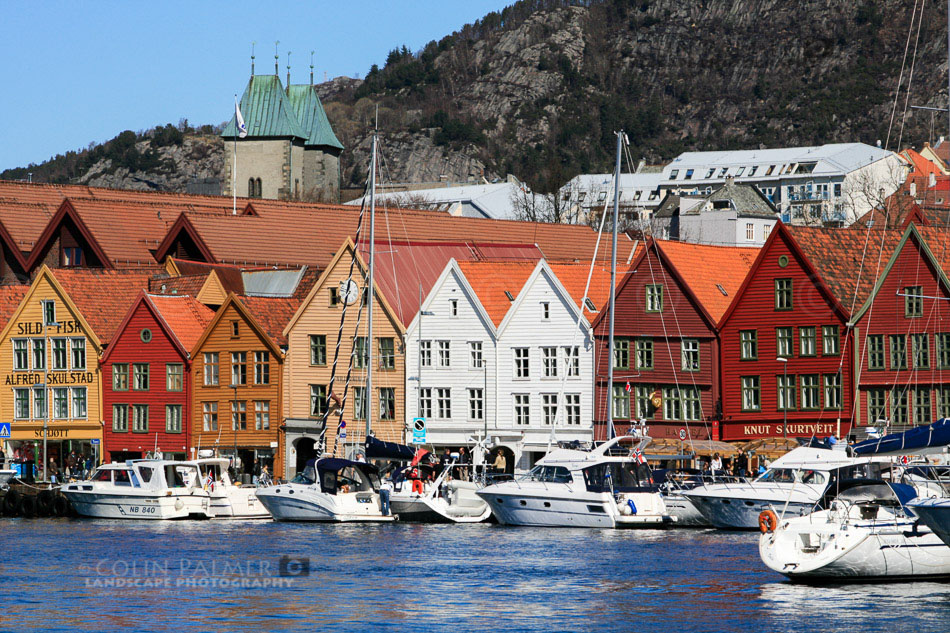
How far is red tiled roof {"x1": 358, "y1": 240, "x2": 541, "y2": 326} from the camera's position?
88062mm

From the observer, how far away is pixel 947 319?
73.2m

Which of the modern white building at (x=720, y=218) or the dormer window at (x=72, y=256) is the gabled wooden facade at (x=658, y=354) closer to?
the dormer window at (x=72, y=256)

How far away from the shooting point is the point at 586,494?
6231 cm

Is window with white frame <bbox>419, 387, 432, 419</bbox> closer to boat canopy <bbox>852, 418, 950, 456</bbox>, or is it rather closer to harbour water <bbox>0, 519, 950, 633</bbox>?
harbour water <bbox>0, 519, 950, 633</bbox>

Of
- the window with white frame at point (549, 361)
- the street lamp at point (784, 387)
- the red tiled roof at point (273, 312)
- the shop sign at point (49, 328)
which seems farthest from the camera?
the shop sign at point (49, 328)

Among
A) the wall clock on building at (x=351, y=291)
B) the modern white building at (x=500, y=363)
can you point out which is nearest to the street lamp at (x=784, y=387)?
the modern white building at (x=500, y=363)

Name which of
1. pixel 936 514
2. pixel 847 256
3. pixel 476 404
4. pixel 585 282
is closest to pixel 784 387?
pixel 847 256

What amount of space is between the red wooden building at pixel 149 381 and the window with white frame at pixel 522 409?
1952cm

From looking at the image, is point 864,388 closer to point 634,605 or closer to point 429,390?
point 429,390

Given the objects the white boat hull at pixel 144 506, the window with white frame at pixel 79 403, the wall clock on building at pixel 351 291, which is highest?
the wall clock on building at pixel 351 291

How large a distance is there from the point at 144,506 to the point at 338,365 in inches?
741

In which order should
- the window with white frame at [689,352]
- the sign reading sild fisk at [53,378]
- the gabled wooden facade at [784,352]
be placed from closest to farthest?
the gabled wooden facade at [784,352]
the window with white frame at [689,352]
the sign reading sild fisk at [53,378]

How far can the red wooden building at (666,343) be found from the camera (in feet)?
260

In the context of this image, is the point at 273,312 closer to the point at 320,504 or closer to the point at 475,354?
the point at 475,354
